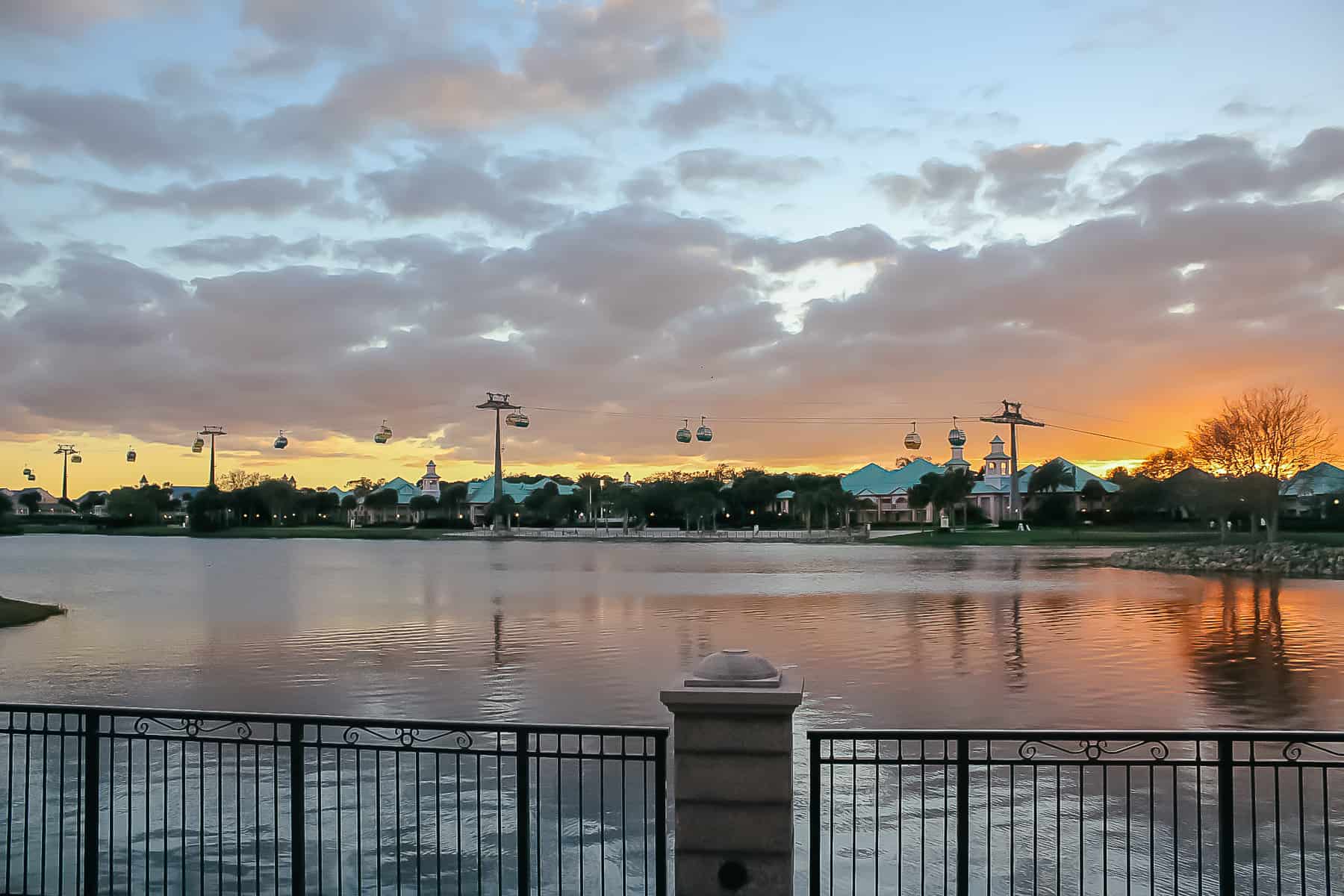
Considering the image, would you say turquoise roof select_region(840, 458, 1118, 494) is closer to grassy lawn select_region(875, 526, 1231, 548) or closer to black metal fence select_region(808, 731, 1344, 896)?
grassy lawn select_region(875, 526, 1231, 548)

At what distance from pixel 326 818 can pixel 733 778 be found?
17.7 feet

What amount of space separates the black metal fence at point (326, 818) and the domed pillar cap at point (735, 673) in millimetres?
402

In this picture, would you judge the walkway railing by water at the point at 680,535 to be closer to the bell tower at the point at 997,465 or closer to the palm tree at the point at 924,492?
the palm tree at the point at 924,492

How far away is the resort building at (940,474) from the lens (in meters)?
135

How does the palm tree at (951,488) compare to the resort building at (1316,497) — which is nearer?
the resort building at (1316,497)

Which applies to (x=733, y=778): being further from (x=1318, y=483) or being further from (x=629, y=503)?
(x=1318, y=483)

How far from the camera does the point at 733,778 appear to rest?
5906mm

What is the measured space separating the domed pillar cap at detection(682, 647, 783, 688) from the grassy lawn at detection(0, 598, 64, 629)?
1016 inches

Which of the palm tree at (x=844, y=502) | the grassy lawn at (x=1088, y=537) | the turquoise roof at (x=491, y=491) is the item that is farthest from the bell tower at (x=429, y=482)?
the grassy lawn at (x=1088, y=537)

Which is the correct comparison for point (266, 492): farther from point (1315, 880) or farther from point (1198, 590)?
point (1315, 880)

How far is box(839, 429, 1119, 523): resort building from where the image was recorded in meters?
135

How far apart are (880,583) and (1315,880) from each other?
31095 millimetres

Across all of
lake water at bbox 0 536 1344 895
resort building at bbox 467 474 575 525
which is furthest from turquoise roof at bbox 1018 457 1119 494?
lake water at bbox 0 536 1344 895

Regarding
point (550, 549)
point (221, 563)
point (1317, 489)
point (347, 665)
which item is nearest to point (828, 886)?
point (347, 665)
